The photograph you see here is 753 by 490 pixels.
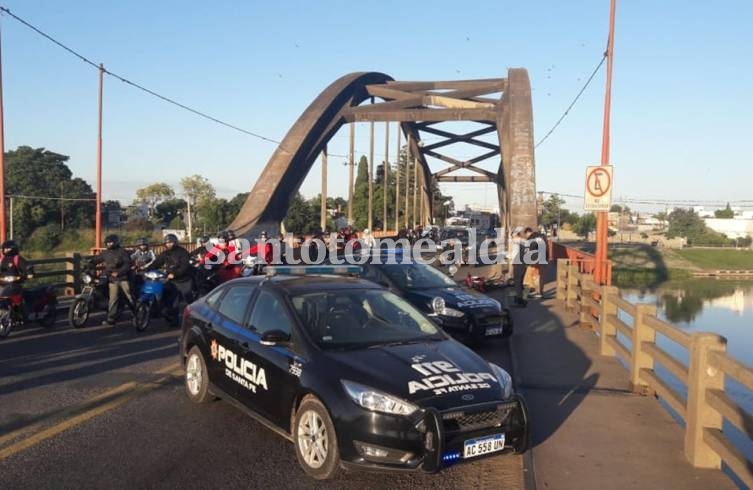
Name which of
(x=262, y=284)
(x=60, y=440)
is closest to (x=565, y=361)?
(x=262, y=284)

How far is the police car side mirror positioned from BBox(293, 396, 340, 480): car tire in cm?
56

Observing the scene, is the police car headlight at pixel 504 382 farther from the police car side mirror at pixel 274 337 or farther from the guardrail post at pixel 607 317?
the guardrail post at pixel 607 317

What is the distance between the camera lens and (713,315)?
1753 centimetres

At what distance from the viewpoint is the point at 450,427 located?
4.55m

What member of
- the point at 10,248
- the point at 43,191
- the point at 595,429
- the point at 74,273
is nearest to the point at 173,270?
the point at 10,248

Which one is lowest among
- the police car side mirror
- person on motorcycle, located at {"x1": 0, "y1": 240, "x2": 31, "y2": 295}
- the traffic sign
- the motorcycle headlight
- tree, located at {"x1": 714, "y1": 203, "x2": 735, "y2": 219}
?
the motorcycle headlight

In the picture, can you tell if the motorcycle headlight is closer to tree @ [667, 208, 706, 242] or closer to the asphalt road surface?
the asphalt road surface

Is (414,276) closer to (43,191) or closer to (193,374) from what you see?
(193,374)

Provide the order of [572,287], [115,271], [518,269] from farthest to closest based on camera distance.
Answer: [518,269] < [572,287] < [115,271]

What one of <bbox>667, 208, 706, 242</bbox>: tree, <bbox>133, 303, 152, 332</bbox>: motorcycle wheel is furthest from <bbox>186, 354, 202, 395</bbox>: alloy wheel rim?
<bbox>667, 208, 706, 242</bbox>: tree

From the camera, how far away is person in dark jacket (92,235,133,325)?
11.7 m

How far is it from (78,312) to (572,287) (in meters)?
9.12

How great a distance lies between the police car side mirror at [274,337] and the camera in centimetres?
534

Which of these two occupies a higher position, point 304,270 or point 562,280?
point 304,270
